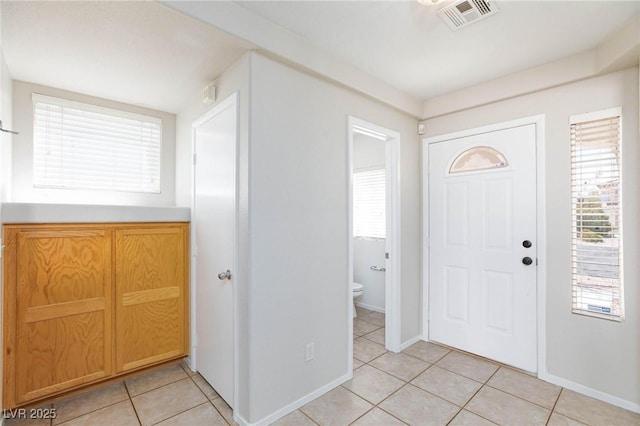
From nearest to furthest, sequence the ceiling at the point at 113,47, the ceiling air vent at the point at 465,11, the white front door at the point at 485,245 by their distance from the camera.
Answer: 1. the ceiling at the point at 113,47
2. the ceiling air vent at the point at 465,11
3. the white front door at the point at 485,245

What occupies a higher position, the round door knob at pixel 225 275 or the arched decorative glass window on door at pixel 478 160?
the arched decorative glass window on door at pixel 478 160

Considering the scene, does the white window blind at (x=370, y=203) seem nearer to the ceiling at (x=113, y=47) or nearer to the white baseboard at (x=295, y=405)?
the white baseboard at (x=295, y=405)

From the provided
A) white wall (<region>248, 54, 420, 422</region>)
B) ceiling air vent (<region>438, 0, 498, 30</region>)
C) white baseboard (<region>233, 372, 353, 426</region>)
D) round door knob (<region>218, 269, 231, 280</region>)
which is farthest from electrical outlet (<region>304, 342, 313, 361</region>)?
ceiling air vent (<region>438, 0, 498, 30</region>)

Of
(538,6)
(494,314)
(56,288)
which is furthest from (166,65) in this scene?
(494,314)

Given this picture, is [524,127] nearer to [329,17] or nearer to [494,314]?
[494,314]

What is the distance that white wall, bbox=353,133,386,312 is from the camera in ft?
13.0

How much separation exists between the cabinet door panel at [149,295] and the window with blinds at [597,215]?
10.1ft

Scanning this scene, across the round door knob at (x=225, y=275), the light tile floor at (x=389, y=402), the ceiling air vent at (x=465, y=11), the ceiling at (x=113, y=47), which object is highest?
the ceiling air vent at (x=465, y=11)

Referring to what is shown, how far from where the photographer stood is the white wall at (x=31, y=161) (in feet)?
7.32

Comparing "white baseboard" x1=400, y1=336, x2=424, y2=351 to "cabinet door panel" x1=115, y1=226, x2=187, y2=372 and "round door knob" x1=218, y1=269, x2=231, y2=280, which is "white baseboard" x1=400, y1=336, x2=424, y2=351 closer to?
"round door knob" x1=218, y1=269, x2=231, y2=280

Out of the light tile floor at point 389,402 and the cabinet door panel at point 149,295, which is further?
the cabinet door panel at point 149,295

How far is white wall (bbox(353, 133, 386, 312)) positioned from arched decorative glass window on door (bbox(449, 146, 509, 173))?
119 cm

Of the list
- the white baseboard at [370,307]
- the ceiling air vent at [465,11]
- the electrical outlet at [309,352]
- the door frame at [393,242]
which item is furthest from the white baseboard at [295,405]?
the ceiling air vent at [465,11]

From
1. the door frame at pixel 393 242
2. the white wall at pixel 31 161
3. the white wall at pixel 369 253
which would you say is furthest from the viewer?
the white wall at pixel 369 253
